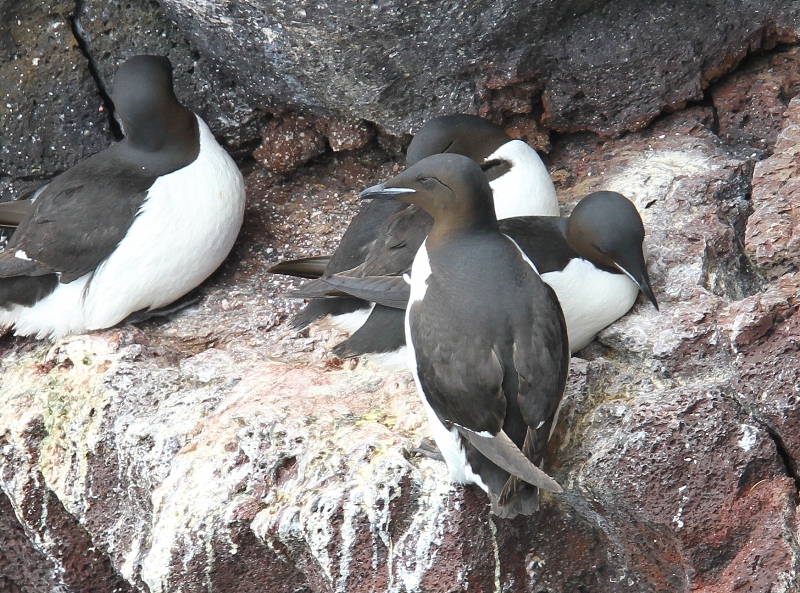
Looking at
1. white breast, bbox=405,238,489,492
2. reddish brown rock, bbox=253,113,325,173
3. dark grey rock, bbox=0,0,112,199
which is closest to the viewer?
white breast, bbox=405,238,489,492

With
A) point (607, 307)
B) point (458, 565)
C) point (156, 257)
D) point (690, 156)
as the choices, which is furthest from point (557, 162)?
point (458, 565)

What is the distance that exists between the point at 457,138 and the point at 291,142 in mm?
881

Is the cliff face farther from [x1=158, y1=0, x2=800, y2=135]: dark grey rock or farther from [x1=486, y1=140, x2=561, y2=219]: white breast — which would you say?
[x1=486, y1=140, x2=561, y2=219]: white breast

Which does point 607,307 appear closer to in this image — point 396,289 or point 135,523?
point 396,289

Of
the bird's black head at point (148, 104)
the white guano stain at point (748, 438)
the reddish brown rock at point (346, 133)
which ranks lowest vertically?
the white guano stain at point (748, 438)

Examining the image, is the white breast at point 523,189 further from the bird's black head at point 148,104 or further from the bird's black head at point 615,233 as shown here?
the bird's black head at point 148,104

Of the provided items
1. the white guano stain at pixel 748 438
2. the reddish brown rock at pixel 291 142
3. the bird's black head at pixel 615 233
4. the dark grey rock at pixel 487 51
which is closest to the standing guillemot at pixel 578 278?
the bird's black head at pixel 615 233

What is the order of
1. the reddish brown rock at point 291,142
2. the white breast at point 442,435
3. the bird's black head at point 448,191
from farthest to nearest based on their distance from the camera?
the reddish brown rock at point 291,142
the bird's black head at point 448,191
the white breast at point 442,435

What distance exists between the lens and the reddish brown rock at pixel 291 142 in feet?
14.9

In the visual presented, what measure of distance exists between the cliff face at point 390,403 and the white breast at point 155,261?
0.35ft

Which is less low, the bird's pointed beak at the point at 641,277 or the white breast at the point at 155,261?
the white breast at the point at 155,261

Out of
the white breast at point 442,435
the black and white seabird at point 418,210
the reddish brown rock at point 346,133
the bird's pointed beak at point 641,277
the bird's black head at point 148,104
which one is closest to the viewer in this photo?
the white breast at point 442,435

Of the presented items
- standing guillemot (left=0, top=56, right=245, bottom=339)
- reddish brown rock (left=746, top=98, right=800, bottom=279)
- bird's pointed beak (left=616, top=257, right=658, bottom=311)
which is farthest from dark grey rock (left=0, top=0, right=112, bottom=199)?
reddish brown rock (left=746, top=98, right=800, bottom=279)

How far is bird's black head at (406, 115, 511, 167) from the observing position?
388 cm
